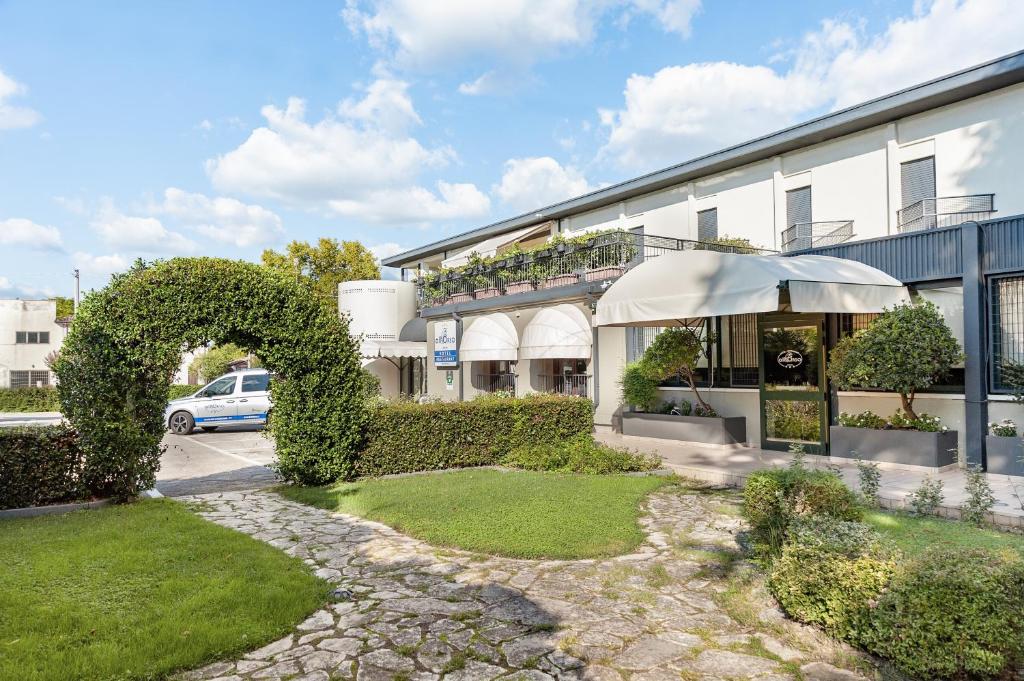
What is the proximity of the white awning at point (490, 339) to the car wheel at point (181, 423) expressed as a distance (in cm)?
862

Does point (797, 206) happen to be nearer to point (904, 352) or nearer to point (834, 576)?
point (904, 352)

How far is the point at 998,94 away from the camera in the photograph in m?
13.6

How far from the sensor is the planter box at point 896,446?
1041cm

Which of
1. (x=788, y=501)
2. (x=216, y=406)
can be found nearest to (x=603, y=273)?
(x=216, y=406)

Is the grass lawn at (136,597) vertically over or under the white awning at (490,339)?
under

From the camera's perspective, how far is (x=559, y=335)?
59.7ft

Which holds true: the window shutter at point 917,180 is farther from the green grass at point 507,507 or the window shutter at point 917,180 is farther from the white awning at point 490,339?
the white awning at point 490,339

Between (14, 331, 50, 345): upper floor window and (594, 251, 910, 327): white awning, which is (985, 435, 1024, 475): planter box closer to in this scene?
(594, 251, 910, 327): white awning

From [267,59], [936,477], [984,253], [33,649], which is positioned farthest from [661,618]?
[267,59]

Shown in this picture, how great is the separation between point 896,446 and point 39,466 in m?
12.8

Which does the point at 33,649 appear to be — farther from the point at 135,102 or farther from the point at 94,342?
the point at 135,102

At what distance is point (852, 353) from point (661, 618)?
798cm

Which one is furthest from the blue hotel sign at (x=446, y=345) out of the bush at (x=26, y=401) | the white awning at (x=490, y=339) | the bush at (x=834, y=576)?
the bush at (x=26, y=401)

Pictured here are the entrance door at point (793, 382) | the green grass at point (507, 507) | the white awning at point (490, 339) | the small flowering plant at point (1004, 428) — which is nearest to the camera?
the green grass at point (507, 507)
